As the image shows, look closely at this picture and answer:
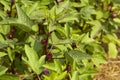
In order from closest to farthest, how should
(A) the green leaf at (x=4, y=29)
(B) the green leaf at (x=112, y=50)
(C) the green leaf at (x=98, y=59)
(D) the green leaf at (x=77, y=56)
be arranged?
(D) the green leaf at (x=77, y=56)
(A) the green leaf at (x=4, y=29)
(C) the green leaf at (x=98, y=59)
(B) the green leaf at (x=112, y=50)

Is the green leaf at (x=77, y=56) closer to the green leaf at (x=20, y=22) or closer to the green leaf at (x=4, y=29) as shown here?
the green leaf at (x=20, y=22)

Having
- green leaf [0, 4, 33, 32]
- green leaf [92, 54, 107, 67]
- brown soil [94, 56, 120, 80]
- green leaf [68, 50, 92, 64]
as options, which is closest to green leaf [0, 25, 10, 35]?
green leaf [0, 4, 33, 32]

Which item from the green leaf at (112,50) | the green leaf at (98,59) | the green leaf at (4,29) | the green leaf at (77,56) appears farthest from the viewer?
the green leaf at (112,50)

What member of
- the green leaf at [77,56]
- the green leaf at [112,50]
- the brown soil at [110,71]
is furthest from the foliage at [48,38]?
the brown soil at [110,71]

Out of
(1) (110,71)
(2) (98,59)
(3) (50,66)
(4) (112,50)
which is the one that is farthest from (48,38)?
(1) (110,71)

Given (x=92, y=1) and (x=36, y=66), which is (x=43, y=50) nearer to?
(x=36, y=66)

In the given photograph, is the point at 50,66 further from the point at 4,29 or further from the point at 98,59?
the point at 98,59

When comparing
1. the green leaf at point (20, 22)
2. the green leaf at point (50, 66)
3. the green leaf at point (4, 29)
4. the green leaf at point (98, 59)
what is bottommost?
the green leaf at point (98, 59)
